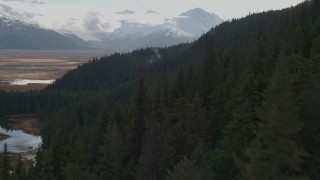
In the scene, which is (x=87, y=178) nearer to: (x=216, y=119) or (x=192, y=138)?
(x=192, y=138)

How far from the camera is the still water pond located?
10075cm

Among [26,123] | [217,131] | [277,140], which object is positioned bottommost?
[26,123]

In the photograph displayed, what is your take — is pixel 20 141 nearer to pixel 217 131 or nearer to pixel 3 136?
pixel 3 136

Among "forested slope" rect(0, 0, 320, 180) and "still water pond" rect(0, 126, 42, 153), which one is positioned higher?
"forested slope" rect(0, 0, 320, 180)

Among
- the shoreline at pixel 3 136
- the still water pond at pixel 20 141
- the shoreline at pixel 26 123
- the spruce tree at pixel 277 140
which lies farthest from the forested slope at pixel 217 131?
the shoreline at pixel 26 123

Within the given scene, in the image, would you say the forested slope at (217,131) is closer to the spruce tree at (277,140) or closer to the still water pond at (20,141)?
the spruce tree at (277,140)

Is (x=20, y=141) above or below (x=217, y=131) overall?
below

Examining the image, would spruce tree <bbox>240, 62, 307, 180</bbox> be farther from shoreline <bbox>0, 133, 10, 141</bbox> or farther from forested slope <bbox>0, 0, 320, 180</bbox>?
shoreline <bbox>0, 133, 10, 141</bbox>

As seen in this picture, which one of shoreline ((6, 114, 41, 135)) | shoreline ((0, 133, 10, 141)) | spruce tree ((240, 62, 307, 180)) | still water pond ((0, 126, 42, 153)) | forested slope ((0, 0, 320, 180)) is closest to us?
spruce tree ((240, 62, 307, 180))

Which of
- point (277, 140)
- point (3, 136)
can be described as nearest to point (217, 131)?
point (277, 140)

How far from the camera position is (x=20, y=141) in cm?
11275

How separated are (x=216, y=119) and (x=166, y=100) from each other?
14151mm

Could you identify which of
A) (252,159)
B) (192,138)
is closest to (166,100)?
(192,138)

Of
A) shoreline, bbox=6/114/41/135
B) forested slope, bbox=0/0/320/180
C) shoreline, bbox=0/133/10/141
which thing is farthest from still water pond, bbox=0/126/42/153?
forested slope, bbox=0/0/320/180
